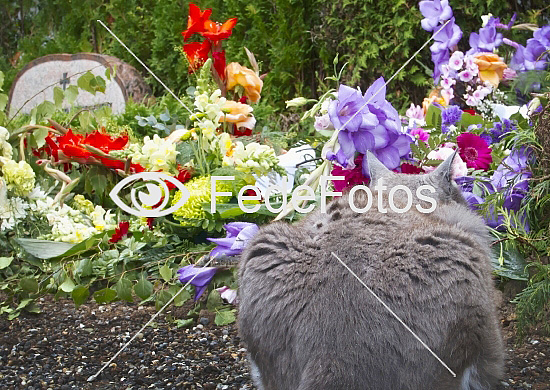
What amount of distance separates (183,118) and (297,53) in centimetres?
165

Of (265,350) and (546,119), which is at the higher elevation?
(546,119)

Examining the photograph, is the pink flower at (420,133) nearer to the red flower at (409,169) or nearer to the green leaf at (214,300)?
the red flower at (409,169)

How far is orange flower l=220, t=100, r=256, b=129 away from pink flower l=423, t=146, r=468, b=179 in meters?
1.22

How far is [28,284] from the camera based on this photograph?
3014 mm

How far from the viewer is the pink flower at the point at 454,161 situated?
2590 millimetres

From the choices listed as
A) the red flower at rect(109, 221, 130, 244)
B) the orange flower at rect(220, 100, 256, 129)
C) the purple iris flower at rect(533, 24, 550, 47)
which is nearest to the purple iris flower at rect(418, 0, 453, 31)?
the purple iris flower at rect(533, 24, 550, 47)

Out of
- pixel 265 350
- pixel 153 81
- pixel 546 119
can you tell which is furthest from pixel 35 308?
pixel 153 81

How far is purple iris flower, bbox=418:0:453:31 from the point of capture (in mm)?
3918

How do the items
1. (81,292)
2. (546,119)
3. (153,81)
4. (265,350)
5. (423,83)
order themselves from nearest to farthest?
(265,350) → (546,119) → (81,292) → (423,83) → (153,81)

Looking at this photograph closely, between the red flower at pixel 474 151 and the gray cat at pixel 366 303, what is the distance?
1085 millimetres

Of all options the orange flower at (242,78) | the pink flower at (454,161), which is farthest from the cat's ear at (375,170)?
the orange flower at (242,78)

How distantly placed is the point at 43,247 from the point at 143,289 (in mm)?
712

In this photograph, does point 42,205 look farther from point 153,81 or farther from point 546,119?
point 153,81

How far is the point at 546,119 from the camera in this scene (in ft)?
8.11
